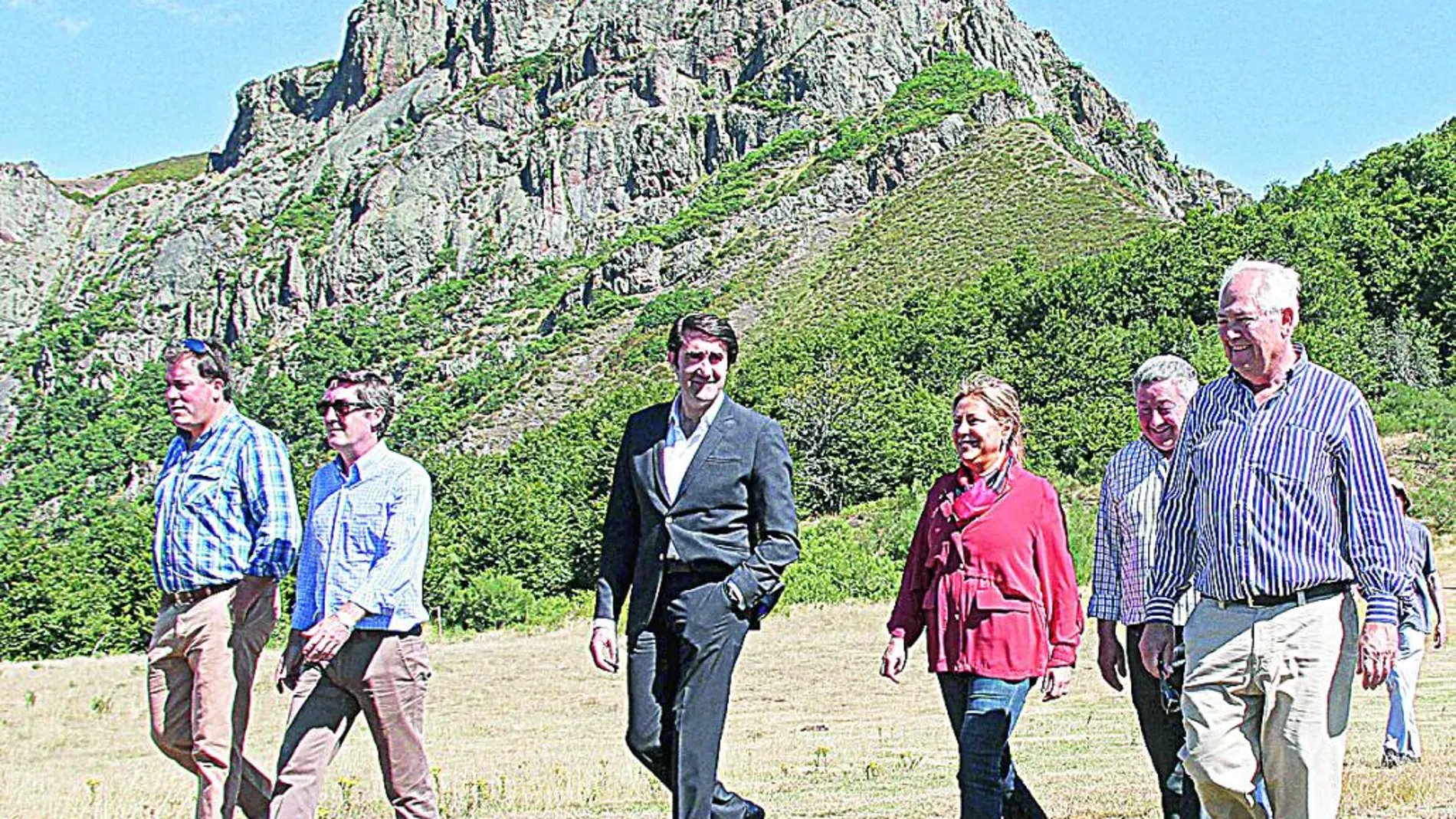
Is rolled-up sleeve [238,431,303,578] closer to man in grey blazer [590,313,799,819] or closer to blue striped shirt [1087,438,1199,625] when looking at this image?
man in grey blazer [590,313,799,819]

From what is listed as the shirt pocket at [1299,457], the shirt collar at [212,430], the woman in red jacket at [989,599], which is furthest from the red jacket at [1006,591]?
the shirt collar at [212,430]

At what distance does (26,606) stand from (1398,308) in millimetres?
63054

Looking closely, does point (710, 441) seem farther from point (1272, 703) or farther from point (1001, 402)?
point (1272, 703)

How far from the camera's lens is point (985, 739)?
19.2ft

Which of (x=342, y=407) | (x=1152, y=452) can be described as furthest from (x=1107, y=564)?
(x=342, y=407)

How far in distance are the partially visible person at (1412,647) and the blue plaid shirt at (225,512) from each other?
6.53 meters

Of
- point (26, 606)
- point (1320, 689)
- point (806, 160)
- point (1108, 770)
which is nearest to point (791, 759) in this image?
point (1108, 770)

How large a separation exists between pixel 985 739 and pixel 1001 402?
4.77 feet

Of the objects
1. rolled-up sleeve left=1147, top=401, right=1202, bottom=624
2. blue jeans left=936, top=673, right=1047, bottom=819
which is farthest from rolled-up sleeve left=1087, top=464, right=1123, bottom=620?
rolled-up sleeve left=1147, top=401, right=1202, bottom=624

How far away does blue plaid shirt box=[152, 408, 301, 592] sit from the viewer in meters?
6.75

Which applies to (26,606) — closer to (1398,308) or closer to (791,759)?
(791,759)

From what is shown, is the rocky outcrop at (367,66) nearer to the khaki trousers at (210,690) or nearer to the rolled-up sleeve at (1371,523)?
the khaki trousers at (210,690)

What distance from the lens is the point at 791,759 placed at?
484 inches

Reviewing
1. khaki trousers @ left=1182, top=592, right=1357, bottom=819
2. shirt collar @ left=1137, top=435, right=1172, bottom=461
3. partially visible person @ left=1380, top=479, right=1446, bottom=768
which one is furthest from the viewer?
partially visible person @ left=1380, top=479, right=1446, bottom=768
